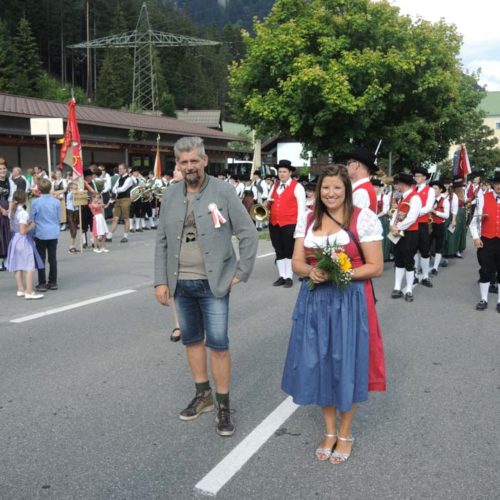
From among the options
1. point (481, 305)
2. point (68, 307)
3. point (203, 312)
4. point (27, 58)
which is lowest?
point (68, 307)

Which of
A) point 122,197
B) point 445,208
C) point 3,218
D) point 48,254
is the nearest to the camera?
point 48,254

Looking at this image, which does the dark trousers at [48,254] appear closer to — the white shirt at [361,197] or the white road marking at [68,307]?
the white road marking at [68,307]

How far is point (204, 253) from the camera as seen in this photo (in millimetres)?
3973

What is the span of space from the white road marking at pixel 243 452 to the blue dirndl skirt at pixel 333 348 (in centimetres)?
50

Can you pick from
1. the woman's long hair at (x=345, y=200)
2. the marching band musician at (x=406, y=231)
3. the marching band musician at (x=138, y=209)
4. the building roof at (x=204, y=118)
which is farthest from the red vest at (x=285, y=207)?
the building roof at (x=204, y=118)

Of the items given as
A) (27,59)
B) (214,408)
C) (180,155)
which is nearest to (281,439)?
(214,408)

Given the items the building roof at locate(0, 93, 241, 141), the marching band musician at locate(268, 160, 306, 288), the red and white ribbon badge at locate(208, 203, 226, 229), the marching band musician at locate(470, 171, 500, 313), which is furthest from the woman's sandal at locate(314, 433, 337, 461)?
the building roof at locate(0, 93, 241, 141)

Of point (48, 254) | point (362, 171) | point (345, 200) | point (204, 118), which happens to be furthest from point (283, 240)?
point (204, 118)

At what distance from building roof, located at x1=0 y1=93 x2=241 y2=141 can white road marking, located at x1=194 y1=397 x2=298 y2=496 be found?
22.7 metres

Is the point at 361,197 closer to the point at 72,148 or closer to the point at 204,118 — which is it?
the point at 72,148

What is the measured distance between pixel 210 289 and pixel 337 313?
0.89 m

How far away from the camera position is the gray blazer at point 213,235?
397 centimetres

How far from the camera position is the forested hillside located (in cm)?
5631

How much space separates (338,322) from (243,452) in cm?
104
